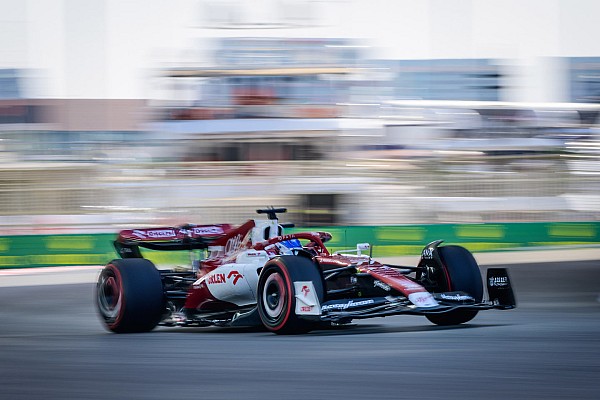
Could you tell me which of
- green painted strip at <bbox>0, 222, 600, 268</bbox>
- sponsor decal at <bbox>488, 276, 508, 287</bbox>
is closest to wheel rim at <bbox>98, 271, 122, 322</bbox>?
sponsor decal at <bbox>488, 276, 508, 287</bbox>

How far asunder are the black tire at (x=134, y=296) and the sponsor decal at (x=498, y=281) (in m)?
2.96

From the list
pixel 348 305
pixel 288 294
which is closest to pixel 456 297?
pixel 348 305

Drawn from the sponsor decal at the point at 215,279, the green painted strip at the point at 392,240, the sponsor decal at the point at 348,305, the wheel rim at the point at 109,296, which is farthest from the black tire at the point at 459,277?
the green painted strip at the point at 392,240

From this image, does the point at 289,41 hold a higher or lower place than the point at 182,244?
higher

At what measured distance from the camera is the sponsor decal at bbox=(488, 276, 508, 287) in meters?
8.88

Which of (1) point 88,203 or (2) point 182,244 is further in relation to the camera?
(1) point 88,203

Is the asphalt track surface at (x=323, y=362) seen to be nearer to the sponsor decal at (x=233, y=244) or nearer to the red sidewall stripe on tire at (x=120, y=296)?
the red sidewall stripe on tire at (x=120, y=296)

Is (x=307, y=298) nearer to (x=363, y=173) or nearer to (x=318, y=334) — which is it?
(x=318, y=334)

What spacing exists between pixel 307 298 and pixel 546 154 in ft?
65.1

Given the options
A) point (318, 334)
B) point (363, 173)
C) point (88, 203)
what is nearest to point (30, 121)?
point (88, 203)

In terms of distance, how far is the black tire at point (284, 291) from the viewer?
802cm

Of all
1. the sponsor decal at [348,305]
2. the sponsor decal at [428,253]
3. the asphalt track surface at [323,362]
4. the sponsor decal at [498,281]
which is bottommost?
the asphalt track surface at [323,362]

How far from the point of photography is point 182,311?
9633mm

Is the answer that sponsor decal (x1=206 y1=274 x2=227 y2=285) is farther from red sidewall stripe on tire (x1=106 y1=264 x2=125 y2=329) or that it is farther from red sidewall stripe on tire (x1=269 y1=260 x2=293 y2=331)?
red sidewall stripe on tire (x1=269 y1=260 x2=293 y2=331)
